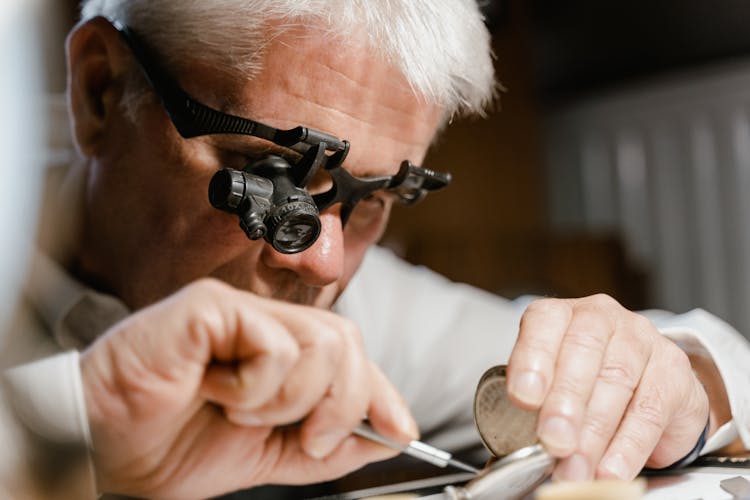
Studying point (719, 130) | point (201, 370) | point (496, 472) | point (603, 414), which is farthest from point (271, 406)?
point (719, 130)

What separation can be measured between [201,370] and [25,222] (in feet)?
0.69

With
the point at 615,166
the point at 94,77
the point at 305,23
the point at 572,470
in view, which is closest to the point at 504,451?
the point at 572,470

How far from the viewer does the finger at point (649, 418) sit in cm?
61

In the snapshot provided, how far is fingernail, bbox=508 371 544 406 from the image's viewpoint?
22.2 inches

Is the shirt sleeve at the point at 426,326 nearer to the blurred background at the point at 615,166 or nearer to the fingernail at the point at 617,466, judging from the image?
the blurred background at the point at 615,166

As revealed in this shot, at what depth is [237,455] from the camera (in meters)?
0.53

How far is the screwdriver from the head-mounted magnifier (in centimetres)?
15

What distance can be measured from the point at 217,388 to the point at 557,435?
0.81 feet

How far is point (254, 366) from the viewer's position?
455 millimetres

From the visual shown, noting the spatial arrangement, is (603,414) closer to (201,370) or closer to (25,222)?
(201,370)

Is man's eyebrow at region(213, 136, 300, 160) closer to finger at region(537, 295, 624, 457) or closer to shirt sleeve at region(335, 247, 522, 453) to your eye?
finger at region(537, 295, 624, 457)

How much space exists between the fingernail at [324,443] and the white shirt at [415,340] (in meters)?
0.14

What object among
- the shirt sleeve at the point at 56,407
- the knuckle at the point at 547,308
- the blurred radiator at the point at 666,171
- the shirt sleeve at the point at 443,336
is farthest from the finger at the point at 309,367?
the blurred radiator at the point at 666,171

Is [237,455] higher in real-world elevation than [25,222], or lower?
lower
